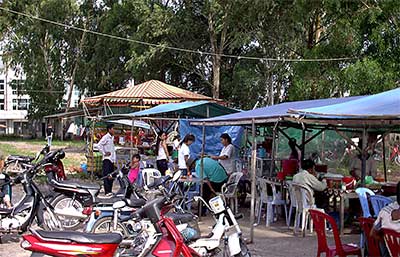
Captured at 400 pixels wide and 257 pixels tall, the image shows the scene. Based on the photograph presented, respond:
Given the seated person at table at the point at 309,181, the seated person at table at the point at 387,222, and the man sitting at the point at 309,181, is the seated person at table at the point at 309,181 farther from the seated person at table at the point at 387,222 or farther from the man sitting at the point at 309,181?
the seated person at table at the point at 387,222

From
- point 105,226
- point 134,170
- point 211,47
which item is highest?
point 211,47

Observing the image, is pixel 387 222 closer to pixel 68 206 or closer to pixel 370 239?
pixel 370 239

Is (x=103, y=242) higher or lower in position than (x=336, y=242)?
higher

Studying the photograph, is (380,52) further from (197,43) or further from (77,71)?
(77,71)

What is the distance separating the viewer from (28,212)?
716cm

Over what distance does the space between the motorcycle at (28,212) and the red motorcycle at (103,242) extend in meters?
2.86

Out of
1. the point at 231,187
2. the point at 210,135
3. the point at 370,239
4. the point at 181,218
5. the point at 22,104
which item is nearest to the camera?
the point at 181,218

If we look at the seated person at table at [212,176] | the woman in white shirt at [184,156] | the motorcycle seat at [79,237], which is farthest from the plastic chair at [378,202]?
the woman in white shirt at [184,156]

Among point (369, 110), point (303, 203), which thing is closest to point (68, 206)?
point (303, 203)

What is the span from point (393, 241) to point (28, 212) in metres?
4.69

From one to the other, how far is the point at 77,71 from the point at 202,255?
3588 centimetres

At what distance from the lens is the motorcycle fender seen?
5043mm

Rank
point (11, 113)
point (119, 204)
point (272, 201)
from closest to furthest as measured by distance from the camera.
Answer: point (119, 204) < point (272, 201) < point (11, 113)

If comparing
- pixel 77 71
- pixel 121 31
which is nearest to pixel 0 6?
pixel 77 71
